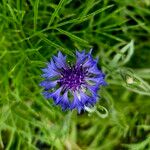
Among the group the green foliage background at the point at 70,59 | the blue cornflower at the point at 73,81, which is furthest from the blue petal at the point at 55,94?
the green foliage background at the point at 70,59

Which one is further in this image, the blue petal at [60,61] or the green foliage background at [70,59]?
the green foliage background at [70,59]

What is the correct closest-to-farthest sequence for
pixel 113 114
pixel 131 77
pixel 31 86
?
1. pixel 131 77
2. pixel 113 114
3. pixel 31 86

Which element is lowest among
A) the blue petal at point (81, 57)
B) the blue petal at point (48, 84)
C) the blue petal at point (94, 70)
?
the blue petal at point (48, 84)

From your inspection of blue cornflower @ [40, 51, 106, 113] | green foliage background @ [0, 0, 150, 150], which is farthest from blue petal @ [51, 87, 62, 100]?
green foliage background @ [0, 0, 150, 150]

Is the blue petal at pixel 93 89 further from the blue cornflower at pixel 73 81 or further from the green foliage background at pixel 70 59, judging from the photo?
the green foliage background at pixel 70 59

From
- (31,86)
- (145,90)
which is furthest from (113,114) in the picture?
(31,86)

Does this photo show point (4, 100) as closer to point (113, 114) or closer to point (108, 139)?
point (113, 114)
